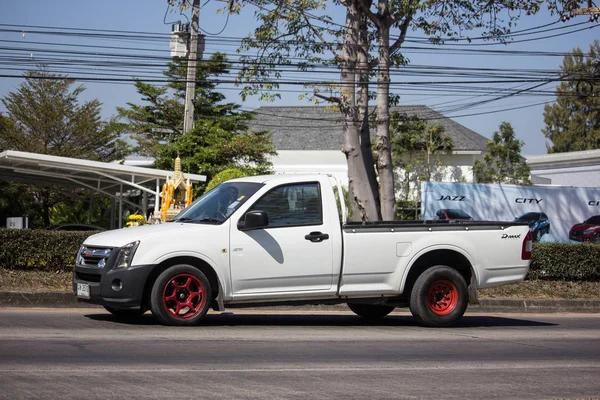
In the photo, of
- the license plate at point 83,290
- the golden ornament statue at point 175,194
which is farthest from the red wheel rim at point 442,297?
the golden ornament statue at point 175,194

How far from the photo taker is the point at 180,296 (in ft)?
32.8

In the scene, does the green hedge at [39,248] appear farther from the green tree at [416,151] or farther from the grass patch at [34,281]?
the green tree at [416,151]

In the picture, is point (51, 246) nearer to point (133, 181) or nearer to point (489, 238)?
point (489, 238)

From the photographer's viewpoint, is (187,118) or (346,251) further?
(187,118)

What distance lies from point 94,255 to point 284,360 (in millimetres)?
3323

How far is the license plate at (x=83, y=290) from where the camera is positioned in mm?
9977

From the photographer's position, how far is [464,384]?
275 inches

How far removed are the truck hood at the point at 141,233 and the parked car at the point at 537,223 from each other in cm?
1766

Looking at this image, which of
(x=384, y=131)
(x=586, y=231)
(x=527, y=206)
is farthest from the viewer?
(x=586, y=231)

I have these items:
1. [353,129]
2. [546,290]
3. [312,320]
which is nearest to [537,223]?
[353,129]

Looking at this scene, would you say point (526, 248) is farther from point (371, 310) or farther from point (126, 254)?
point (126, 254)

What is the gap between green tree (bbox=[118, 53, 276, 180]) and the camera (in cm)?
3644

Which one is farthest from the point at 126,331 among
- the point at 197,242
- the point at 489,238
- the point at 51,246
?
the point at 51,246

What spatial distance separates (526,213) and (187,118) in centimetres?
1164
